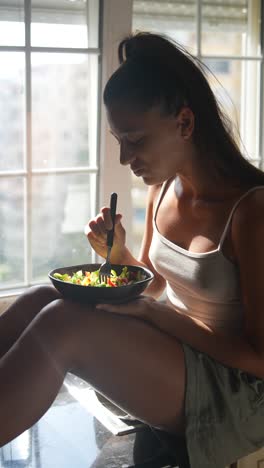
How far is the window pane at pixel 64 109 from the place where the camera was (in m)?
1.93

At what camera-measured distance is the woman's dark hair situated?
138cm

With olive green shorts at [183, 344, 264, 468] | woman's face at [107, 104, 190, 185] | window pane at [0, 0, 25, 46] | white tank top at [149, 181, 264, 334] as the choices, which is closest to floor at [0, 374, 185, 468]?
olive green shorts at [183, 344, 264, 468]

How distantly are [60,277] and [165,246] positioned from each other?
0.86 feet

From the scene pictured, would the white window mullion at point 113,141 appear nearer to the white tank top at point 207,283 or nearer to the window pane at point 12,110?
the window pane at point 12,110

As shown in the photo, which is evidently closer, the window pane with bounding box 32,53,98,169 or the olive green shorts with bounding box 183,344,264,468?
the olive green shorts with bounding box 183,344,264,468

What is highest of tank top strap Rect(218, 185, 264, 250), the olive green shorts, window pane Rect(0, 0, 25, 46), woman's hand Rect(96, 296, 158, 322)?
window pane Rect(0, 0, 25, 46)

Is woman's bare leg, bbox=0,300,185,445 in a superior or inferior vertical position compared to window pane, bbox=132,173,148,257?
inferior

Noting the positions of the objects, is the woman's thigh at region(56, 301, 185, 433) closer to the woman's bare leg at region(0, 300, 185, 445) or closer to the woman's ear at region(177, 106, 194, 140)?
the woman's bare leg at region(0, 300, 185, 445)

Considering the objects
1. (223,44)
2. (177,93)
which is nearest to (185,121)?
(177,93)

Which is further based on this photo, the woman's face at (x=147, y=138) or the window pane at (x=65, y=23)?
the window pane at (x=65, y=23)

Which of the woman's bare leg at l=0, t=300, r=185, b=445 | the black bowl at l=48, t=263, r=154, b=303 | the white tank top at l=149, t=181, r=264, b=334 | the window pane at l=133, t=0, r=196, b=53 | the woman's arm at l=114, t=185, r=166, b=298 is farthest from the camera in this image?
the window pane at l=133, t=0, r=196, b=53

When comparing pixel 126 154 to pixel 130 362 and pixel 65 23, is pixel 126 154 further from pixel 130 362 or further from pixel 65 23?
pixel 65 23

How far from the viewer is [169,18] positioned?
208cm

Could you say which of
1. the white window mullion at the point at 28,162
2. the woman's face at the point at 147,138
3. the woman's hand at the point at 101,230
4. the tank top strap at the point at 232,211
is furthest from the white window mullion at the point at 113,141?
the tank top strap at the point at 232,211
